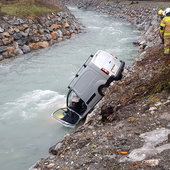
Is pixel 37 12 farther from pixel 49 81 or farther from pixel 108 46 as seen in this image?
pixel 49 81

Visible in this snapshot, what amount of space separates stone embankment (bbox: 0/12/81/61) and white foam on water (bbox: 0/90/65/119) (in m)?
7.01

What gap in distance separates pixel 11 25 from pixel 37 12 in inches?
175

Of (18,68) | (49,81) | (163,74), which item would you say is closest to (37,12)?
(18,68)

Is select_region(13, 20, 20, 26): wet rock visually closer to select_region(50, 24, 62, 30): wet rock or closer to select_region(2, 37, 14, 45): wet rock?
select_region(2, 37, 14, 45): wet rock

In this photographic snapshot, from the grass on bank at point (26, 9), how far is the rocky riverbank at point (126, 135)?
16.8m

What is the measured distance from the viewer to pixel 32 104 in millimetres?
11406

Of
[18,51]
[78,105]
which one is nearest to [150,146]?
[78,105]

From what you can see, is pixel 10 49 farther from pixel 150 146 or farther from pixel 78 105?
pixel 150 146

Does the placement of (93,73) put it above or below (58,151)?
above

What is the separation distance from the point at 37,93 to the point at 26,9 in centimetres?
1426

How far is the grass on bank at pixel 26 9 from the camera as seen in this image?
22.5 m

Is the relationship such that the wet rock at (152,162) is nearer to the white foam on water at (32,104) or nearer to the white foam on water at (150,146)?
the white foam on water at (150,146)

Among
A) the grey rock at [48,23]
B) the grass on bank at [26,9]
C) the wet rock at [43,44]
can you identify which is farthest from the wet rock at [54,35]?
the grass on bank at [26,9]

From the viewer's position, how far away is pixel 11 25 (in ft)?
67.4
